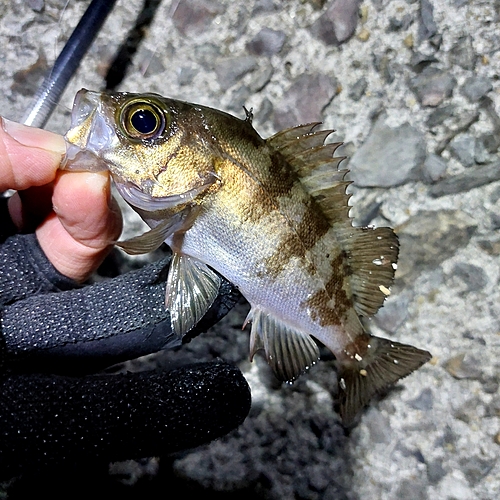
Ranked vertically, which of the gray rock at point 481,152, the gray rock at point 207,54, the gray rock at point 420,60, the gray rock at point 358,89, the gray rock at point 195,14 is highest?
the gray rock at point 420,60

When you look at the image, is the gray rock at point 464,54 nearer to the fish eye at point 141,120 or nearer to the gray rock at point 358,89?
the gray rock at point 358,89

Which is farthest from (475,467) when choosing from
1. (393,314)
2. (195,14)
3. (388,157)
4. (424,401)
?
(195,14)

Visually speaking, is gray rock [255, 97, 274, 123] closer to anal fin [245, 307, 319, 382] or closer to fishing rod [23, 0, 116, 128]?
fishing rod [23, 0, 116, 128]

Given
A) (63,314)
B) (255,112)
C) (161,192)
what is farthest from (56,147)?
(255,112)

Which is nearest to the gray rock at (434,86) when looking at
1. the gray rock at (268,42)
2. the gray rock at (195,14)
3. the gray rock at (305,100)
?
the gray rock at (305,100)

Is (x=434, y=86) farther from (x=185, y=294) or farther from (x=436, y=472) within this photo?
(x=436, y=472)
